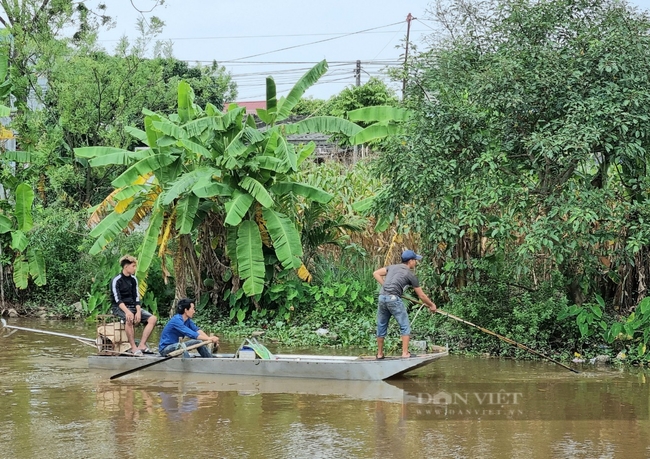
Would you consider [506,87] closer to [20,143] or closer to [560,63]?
[560,63]

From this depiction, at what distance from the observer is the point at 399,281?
37.6 feet

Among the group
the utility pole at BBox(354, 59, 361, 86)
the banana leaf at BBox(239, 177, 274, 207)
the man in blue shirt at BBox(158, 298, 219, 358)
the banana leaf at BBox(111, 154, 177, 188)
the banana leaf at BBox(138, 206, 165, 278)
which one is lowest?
the man in blue shirt at BBox(158, 298, 219, 358)

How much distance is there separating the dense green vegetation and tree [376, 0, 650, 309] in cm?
4

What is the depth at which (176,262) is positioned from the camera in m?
16.8

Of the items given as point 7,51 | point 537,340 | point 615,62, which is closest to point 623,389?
point 537,340

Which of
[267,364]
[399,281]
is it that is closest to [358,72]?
[399,281]

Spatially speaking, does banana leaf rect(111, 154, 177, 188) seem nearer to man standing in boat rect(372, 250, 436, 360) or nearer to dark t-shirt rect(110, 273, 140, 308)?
dark t-shirt rect(110, 273, 140, 308)

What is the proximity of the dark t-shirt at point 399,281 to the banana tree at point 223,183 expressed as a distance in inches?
153

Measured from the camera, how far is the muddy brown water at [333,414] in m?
7.82

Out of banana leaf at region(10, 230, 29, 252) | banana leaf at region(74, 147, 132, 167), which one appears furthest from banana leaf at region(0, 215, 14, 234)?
banana leaf at region(74, 147, 132, 167)

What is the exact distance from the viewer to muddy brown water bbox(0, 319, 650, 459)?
308 inches

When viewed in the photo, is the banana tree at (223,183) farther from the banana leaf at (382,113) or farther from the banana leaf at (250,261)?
the banana leaf at (382,113)

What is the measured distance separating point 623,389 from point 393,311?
10.3 feet

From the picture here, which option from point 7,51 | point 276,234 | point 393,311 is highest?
point 7,51
